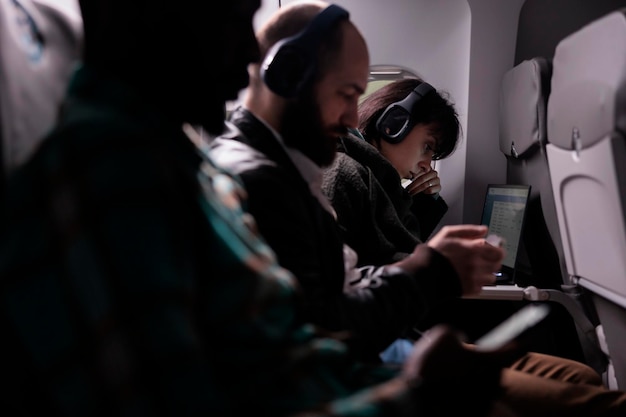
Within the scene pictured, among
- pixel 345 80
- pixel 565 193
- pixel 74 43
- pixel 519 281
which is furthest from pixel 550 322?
pixel 74 43

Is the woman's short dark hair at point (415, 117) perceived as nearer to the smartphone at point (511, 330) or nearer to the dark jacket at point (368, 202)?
the dark jacket at point (368, 202)

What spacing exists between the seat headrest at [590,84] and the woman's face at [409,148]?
67 centimetres

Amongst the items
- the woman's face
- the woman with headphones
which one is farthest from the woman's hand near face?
the woman's face

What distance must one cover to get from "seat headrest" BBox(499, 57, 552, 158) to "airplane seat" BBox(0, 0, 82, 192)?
5.46 feet

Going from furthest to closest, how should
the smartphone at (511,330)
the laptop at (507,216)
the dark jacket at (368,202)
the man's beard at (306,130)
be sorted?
1. the laptop at (507,216)
2. the dark jacket at (368,202)
3. the man's beard at (306,130)
4. the smartphone at (511,330)

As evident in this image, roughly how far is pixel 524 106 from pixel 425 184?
1.98 feet

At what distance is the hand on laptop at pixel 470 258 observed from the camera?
42.1 inches

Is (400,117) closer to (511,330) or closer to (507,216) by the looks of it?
(507,216)

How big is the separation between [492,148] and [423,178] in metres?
0.48

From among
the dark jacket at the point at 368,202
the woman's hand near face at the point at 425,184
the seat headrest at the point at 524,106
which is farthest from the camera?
the woman's hand near face at the point at 425,184

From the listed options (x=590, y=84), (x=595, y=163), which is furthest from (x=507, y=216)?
(x=590, y=84)

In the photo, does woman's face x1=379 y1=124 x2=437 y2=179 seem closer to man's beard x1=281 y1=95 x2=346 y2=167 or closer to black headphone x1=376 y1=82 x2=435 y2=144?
black headphone x1=376 y1=82 x2=435 y2=144

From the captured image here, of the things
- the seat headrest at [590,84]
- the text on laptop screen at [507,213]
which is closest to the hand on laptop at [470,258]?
the seat headrest at [590,84]

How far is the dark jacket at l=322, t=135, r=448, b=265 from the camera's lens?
1848mm
